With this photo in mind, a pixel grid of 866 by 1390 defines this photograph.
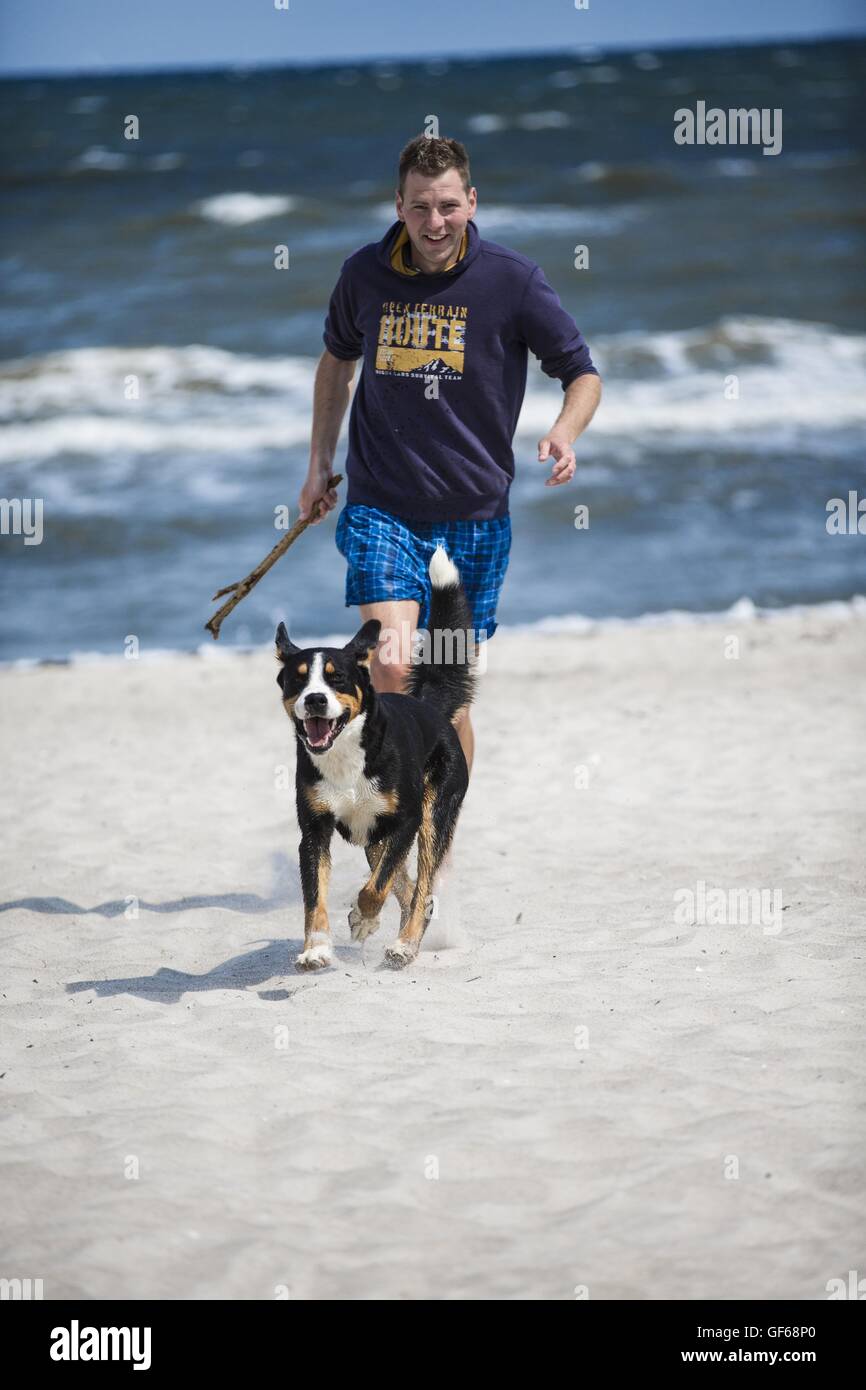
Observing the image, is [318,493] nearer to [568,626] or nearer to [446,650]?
[446,650]

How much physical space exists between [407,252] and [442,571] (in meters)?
1.04

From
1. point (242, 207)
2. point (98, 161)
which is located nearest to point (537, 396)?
point (242, 207)

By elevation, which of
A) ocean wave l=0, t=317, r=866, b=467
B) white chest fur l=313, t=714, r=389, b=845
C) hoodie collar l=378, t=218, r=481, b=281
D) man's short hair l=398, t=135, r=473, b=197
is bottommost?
white chest fur l=313, t=714, r=389, b=845

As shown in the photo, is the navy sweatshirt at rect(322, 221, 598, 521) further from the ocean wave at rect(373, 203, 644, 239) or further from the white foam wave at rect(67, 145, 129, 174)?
the white foam wave at rect(67, 145, 129, 174)

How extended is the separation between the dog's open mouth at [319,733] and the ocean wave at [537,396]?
35.5 feet

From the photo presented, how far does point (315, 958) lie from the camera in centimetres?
440

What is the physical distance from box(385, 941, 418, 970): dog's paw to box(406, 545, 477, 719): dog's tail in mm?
822

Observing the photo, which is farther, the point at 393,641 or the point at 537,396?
the point at 537,396

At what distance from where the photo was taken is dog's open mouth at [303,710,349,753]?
4.21 meters

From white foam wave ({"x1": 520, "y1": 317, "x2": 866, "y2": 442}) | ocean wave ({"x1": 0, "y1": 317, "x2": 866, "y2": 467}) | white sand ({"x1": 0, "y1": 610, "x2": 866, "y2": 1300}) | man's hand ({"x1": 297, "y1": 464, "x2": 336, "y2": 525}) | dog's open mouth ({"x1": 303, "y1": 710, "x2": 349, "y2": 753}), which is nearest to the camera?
white sand ({"x1": 0, "y1": 610, "x2": 866, "y2": 1300})

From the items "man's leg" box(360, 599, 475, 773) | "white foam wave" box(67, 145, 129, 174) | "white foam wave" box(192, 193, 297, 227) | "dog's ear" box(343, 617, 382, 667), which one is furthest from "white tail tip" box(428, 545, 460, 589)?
"white foam wave" box(67, 145, 129, 174)

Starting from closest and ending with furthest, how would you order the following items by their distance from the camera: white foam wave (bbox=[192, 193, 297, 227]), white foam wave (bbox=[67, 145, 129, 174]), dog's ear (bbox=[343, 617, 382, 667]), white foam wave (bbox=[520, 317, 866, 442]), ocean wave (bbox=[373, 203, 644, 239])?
1. dog's ear (bbox=[343, 617, 382, 667])
2. white foam wave (bbox=[520, 317, 866, 442])
3. ocean wave (bbox=[373, 203, 644, 239])
4. white foam wave (bbox=[192, 193, 297, 227])
5. white foam wave (bbox=[67, 145, 129, 174])

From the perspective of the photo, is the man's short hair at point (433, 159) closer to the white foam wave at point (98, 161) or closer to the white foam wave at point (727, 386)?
the white foam wave at point (727, 386)

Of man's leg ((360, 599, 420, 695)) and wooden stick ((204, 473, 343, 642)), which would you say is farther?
wooden stick ((204, 473, 343, 642))
